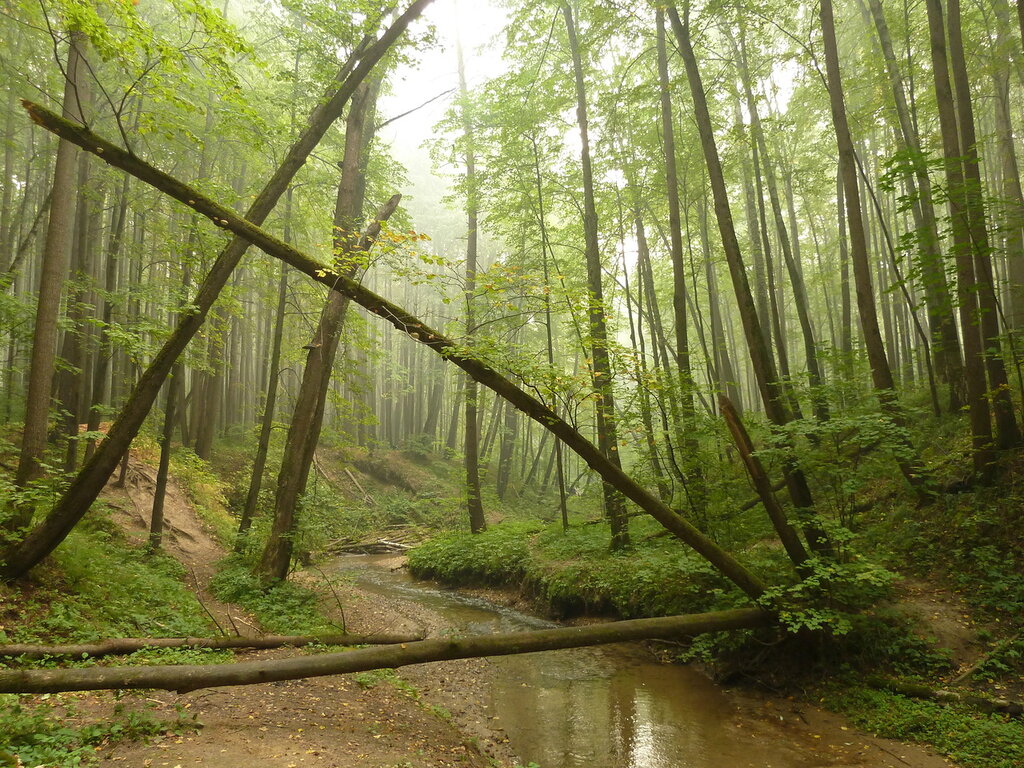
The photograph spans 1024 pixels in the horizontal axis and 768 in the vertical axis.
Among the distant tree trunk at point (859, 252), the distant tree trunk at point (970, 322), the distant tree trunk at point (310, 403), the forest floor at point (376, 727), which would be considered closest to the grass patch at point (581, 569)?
the forest floor at point (376, 727)

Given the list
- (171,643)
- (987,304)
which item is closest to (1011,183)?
(987,304)

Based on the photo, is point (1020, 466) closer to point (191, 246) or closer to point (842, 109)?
point (842, 109)

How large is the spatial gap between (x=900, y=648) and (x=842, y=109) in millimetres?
7867

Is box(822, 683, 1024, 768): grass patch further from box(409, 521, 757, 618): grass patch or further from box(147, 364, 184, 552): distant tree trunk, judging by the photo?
box(147, 364, 184, 552): distant tree trunk

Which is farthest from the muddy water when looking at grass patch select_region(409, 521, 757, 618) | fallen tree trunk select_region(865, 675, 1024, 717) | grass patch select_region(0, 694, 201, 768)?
grass patch select_region(0, 694, 201, 768)

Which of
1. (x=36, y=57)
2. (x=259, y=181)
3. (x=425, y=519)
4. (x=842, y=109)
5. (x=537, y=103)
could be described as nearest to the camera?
(x=842, y=109)

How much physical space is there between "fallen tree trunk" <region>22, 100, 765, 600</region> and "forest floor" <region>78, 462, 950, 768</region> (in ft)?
4.53

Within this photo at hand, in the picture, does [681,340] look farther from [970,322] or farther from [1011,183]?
[1011,183]

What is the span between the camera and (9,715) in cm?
344

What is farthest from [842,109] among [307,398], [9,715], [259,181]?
[259,181]

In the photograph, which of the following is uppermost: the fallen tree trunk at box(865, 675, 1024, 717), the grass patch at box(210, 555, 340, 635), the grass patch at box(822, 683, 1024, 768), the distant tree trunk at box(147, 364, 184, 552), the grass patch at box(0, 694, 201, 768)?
the distant tree trunk at box(147, 364, 184, 552)

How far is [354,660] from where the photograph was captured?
4445mm

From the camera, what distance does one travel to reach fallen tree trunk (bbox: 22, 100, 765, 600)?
5.09 m

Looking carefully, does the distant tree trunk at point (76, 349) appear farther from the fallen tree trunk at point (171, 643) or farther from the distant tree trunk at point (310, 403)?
the fallen tree trunk at point (171, 643)
